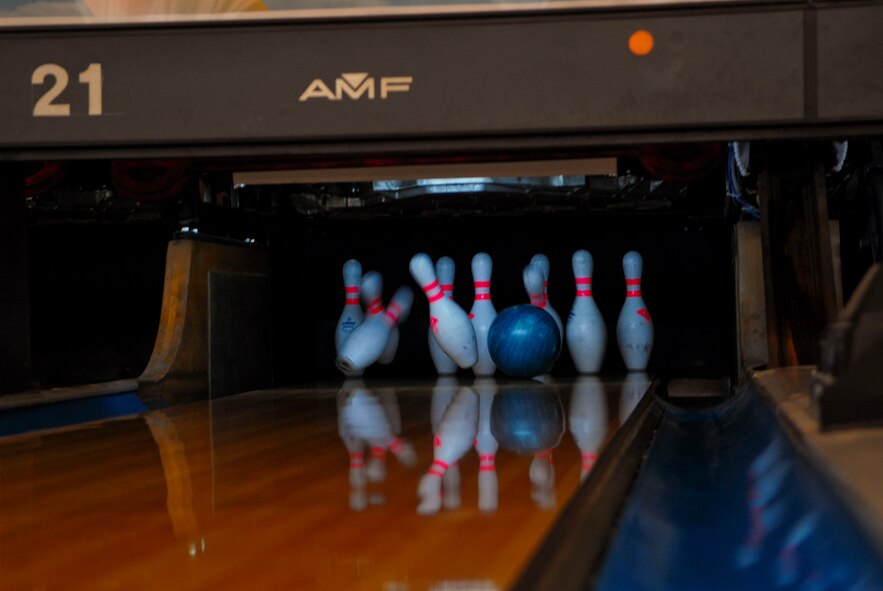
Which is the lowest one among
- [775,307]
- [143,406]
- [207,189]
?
[143,406]

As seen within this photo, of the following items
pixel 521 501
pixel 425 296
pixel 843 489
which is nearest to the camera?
pixel 843 489

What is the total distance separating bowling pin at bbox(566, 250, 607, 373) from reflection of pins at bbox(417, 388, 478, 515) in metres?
0.69

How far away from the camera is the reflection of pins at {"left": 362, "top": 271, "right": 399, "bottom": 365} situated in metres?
3.28

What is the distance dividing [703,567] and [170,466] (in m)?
0.72

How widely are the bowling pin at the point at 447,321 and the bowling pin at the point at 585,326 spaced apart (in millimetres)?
276

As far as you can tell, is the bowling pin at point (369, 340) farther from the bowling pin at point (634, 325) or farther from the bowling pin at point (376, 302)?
the bowling pin at point (634, 325)

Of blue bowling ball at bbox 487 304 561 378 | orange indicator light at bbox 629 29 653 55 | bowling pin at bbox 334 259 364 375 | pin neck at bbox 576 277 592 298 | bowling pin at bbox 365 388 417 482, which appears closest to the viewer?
bowling pin at bbox 365 388 417 482

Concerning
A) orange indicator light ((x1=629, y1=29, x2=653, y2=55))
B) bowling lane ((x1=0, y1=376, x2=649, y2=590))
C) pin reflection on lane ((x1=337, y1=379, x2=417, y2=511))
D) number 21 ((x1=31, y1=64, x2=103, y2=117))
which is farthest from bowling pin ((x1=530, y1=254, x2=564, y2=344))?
number 21 ((x1=31, y1=64, x2=103, y2=117))

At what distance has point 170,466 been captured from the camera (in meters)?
1.34

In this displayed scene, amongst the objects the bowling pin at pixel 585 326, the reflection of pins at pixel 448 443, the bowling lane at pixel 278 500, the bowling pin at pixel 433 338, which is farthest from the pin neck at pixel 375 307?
the bowling lane at pixel 278 500

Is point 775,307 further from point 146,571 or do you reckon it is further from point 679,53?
point 146,571

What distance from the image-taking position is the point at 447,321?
3.06 m

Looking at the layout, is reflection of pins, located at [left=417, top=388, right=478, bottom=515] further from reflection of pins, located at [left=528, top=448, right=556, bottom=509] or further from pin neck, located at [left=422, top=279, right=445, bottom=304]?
pin neck, located at [left=422, top=279, right=445, bottom=304]

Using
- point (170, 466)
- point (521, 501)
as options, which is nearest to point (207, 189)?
point (170, 466)
